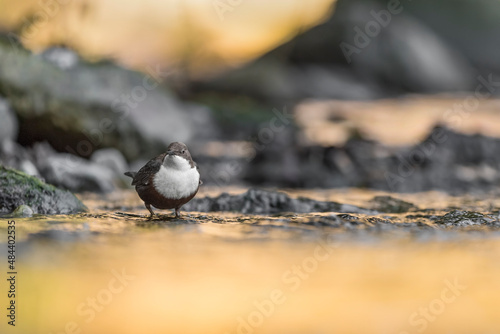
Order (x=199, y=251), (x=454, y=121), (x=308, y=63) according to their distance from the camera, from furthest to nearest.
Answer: (x=308, y=63)
(x=454, y=121)
(x=199, y=251)

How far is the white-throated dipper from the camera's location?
14.5 feet

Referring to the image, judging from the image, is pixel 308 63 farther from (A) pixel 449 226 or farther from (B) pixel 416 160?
(A) pixel 449 226

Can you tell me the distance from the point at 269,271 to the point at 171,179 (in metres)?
1.48

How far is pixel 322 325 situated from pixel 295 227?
1949 mm

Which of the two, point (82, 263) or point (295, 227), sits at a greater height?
point (295, 227)

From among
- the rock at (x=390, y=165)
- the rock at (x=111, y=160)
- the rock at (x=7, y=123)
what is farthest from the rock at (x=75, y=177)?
the rock at (x=390, y=165)

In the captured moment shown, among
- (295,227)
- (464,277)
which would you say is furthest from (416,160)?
(464,277)

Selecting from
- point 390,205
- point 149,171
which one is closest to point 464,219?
point 390,205

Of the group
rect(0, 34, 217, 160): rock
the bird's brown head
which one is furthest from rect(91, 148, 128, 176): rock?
the bird's brown head

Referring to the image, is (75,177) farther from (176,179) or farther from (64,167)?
(176,179)

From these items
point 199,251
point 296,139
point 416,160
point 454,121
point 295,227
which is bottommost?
point 199,251

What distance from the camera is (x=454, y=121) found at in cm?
1145

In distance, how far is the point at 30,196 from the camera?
186 inches

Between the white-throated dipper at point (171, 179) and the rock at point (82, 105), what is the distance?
4.65 metres
